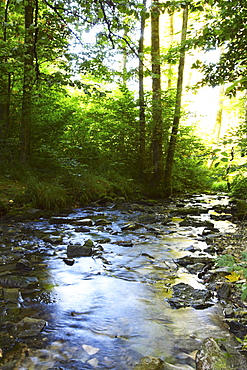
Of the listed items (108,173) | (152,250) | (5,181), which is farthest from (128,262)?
(108,173)

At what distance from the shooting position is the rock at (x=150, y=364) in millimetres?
1970

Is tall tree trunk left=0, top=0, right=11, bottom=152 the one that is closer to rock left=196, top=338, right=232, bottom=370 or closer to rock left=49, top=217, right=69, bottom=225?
rock left=49, top=217, right=69, bottom=225

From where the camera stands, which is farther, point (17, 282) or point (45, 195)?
point (45, 195)

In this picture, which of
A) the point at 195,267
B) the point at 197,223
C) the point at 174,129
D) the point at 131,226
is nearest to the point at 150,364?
the point at 195,267

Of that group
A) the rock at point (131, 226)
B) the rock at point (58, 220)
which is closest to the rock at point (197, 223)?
the rock at point (131, 226)

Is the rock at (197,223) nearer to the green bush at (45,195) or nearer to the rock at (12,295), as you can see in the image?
the green bush at (45,195)

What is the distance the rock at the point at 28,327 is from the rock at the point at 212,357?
131cm

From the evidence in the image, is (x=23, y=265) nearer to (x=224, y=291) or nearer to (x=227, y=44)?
(x=224, y=291)

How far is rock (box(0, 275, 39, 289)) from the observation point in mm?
3179

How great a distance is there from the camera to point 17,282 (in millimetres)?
3207

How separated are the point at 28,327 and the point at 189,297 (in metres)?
1.65

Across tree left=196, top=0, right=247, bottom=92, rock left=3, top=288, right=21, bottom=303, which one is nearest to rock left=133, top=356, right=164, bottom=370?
rock left=3, top=288, right=21, bottom=303

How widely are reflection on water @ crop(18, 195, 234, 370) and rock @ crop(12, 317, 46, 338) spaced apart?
0.07 meters

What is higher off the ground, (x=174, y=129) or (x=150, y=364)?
(x=174, y=129)
